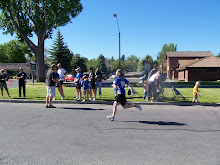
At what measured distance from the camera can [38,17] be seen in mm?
26906

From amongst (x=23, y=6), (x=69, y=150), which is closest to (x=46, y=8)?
(x=23, y=6)

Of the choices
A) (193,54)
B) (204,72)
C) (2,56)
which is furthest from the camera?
(2,56)

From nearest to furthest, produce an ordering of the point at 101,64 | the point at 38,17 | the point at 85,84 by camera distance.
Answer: the point at 85,84 → the point at 38,17 → the point at 101,64

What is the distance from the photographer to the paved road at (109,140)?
3.54 meters

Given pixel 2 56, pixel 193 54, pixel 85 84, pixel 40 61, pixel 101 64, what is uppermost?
pixel 2 56

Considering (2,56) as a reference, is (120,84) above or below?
below

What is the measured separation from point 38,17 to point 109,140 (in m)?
26.8

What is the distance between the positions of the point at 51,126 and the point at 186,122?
4343 mm

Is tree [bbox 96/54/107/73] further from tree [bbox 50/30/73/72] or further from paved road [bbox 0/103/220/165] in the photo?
paved road [bbox 0/103/220/165]

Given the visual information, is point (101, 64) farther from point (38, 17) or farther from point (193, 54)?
point (38, 17)

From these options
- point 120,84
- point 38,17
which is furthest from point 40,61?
point 120,84

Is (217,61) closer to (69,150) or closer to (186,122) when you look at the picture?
(186,122)

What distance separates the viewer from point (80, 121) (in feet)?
20.9

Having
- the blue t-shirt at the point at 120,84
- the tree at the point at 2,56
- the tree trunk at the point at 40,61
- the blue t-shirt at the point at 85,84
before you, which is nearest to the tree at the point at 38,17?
the tree trunk at the point at 40,61
